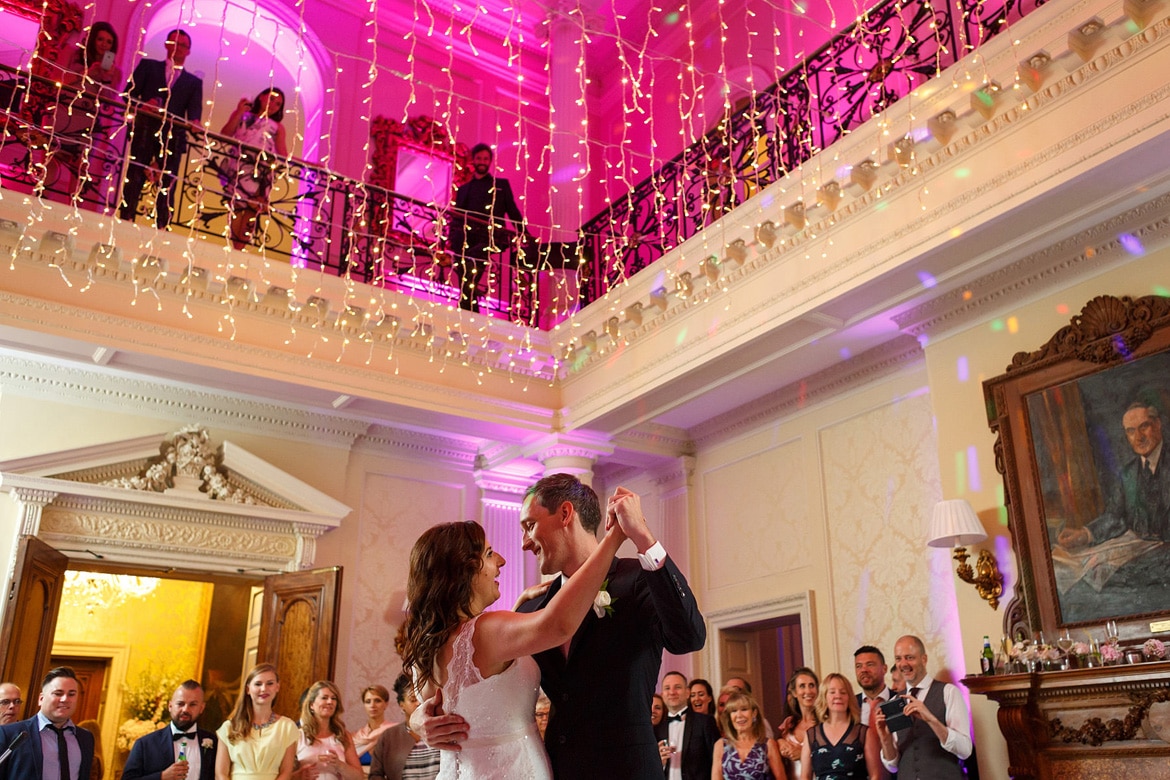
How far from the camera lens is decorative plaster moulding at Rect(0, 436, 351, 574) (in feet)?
24.7

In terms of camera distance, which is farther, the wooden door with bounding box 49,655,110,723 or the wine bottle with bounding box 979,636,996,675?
the wooden door with bounding box 49,655,110,723

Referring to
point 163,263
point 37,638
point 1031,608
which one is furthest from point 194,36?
point 1031,608

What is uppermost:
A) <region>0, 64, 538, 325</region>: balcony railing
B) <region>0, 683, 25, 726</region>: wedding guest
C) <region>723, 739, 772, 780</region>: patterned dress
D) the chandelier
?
<region>0, 64, 538, 325</region>: balcony railing

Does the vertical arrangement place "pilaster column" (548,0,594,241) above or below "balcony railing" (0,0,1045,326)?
above

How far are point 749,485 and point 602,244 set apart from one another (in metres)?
2.53

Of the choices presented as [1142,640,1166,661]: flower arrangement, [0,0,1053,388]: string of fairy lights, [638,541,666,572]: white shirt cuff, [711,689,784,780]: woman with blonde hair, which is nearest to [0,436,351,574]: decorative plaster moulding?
[0,0,1053,388]: string of fairy lights

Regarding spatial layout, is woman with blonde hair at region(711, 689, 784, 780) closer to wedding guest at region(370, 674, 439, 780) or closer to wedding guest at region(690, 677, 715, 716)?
wedding guest at region(690, 677, 715, 716)

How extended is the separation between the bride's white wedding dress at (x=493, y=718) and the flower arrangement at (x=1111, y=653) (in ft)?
13.2

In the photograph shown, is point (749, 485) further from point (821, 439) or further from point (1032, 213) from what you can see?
point (1032, 213)

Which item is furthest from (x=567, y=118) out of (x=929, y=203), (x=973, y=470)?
(x=973, y=470)

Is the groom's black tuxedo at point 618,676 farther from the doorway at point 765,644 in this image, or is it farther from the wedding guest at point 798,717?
the doorway at point 765,644

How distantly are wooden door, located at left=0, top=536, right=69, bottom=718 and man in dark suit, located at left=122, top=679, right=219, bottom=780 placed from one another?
212 centimetres

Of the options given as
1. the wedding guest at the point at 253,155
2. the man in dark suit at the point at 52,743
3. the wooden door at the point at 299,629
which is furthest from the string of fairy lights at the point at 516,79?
the man in dark suit at the point at 52,743

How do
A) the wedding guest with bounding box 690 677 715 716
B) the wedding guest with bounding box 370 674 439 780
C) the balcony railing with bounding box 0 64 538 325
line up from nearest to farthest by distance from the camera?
1. the wedding guest with bounding box 370 674 439 780
2. the wedding guest with bounding box 690 677 715 716
3. the balcony railing with bounding box 0 64 538 325
